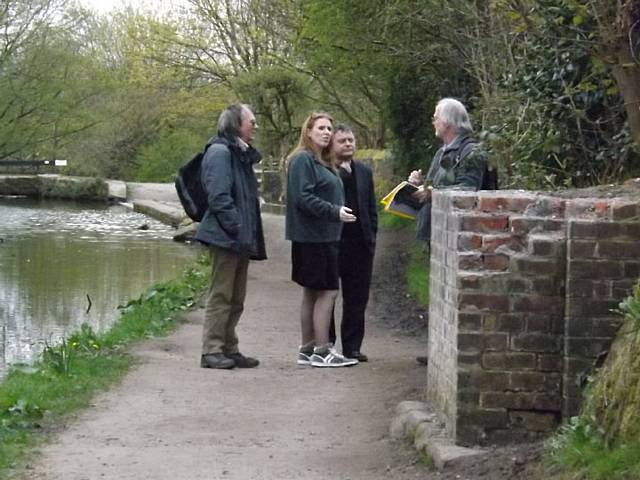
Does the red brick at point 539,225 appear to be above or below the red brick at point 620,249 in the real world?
above

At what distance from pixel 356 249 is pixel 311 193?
2.80 ft

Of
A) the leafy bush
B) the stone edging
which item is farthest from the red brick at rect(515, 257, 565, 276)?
the leafy bush

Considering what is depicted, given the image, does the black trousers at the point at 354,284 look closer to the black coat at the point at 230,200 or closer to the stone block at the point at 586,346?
the black coat at the point at 230,200

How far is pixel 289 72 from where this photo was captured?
3044cm

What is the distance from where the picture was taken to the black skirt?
9.05 meters

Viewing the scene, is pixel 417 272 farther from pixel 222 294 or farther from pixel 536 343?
pixel 536 343

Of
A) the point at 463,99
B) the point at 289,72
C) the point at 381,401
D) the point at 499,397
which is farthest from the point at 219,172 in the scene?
the point at 289,72

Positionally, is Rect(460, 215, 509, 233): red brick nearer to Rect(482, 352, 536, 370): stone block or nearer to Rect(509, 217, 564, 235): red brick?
Rect(509, 217, 564, 235): red brick

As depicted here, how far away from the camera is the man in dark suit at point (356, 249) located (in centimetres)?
948

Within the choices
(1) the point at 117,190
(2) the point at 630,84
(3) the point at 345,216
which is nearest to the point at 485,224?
(2) the point at 630,84

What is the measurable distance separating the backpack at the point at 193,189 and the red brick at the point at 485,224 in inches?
132

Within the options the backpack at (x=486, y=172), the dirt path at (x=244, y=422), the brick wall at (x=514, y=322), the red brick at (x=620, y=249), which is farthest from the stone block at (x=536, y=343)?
the backpack at (x=486, y=172)

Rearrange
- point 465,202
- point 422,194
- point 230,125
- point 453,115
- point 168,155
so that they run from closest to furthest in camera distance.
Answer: point 465,202, point 453,115, point 422,194, point 230,125, point 168,155

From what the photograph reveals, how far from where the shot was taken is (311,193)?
29.2 ft
